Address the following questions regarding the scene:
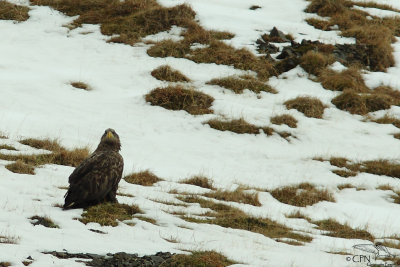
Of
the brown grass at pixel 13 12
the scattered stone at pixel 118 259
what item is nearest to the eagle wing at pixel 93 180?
the scattered stone at pixel 118 259

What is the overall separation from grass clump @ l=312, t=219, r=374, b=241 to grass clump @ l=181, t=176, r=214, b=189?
2.76 metres

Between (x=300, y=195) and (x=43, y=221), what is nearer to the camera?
(x=43, y=221)

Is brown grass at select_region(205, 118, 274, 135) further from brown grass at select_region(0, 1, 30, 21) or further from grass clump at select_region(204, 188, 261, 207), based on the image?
brown grass at select_region(0, 1, 30, 21)

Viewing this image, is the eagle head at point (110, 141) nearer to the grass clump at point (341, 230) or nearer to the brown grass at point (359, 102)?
the grass clump at point (341, 230)

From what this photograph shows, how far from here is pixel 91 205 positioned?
9.10 m

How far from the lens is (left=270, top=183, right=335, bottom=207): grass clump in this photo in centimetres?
1256

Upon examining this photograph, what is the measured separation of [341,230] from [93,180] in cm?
499

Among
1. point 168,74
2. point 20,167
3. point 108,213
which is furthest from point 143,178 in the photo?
point 168,74

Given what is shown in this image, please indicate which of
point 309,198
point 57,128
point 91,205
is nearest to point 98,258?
point 91,205

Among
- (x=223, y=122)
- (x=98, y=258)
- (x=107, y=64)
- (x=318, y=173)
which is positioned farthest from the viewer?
(x=107, y=64)

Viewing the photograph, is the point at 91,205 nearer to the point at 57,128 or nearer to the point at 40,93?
the point at 57,128

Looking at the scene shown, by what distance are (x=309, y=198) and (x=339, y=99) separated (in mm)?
7063

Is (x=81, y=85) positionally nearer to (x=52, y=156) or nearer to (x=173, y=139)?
(x=173, y=139)

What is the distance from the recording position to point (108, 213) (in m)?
8.63
